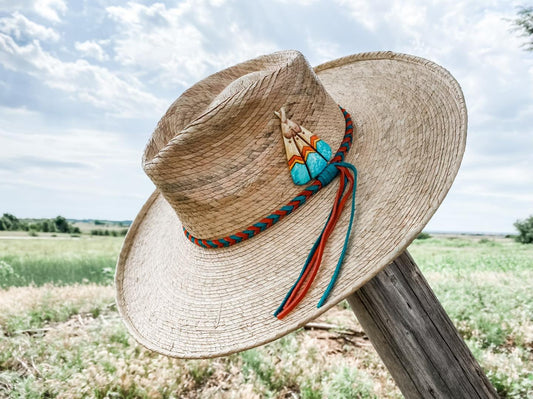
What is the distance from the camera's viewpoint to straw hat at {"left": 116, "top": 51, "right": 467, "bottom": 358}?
1176 millimetres

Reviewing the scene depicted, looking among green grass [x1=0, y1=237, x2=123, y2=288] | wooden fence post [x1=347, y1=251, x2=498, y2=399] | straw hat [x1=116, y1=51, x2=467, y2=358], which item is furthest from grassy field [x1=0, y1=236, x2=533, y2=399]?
straw hat [x1=116, y1=51, x2=467, y2=358]

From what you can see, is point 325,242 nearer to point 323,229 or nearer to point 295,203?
point 323,229

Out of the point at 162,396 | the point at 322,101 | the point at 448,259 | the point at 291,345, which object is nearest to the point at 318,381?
the point at 291,345

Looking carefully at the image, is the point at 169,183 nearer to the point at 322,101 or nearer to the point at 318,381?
the point at 322,101

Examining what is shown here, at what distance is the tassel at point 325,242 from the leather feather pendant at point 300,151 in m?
0.04

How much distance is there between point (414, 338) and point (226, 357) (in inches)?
106

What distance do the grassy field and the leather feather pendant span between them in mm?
2192

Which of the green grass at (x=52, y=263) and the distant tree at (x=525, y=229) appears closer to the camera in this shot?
the green grass at (x=52, y=263)

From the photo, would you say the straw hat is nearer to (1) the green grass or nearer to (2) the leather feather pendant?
(2) the leather feather pendant

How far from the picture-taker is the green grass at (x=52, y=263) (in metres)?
5.95

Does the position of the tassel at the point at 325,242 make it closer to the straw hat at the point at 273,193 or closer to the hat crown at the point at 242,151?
the straw hat at the point at 273,193

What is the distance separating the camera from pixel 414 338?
5.10 feet

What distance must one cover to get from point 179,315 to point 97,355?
2406mm

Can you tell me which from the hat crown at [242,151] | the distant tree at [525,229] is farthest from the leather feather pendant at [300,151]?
the distant tree at [525,229]
